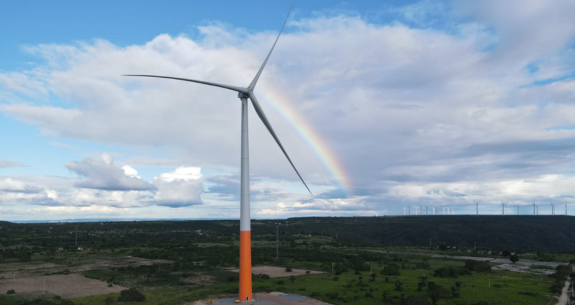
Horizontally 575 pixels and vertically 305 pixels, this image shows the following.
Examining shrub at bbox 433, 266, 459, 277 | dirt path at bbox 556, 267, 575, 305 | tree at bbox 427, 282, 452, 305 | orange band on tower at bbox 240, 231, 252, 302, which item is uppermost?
orange band on tower at bbox 240, 231, 252, 302

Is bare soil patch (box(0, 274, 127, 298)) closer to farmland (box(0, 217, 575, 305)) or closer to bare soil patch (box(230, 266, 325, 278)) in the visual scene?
farmland (box(0, 217, 575, 305))

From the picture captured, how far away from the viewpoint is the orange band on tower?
149 feet

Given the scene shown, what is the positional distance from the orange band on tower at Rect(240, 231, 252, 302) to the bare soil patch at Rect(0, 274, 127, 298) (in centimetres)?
2835

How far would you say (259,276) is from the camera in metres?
76.8

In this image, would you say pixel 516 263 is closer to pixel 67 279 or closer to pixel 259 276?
pixel 259 276

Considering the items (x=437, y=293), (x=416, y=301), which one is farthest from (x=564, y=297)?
(x=416, y=301)

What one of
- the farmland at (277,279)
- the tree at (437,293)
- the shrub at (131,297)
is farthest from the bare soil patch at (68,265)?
the tree at (437,293)

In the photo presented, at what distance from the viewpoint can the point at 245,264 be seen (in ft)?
151

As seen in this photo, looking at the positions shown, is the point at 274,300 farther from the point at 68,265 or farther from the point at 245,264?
the point at 68,265

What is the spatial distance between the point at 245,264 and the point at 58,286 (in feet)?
142

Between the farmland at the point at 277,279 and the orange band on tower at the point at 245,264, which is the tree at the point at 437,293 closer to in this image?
the farmland at the point at 277,279

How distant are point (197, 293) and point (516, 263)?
3407 inches

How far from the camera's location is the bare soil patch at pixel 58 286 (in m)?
63.4

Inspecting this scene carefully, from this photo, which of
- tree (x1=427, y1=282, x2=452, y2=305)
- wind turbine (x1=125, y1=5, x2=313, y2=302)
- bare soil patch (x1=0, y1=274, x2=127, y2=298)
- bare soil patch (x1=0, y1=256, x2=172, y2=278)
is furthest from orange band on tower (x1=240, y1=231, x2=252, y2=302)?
bare soil patch (x1=0, y1=256, x2=172, y2=278)
